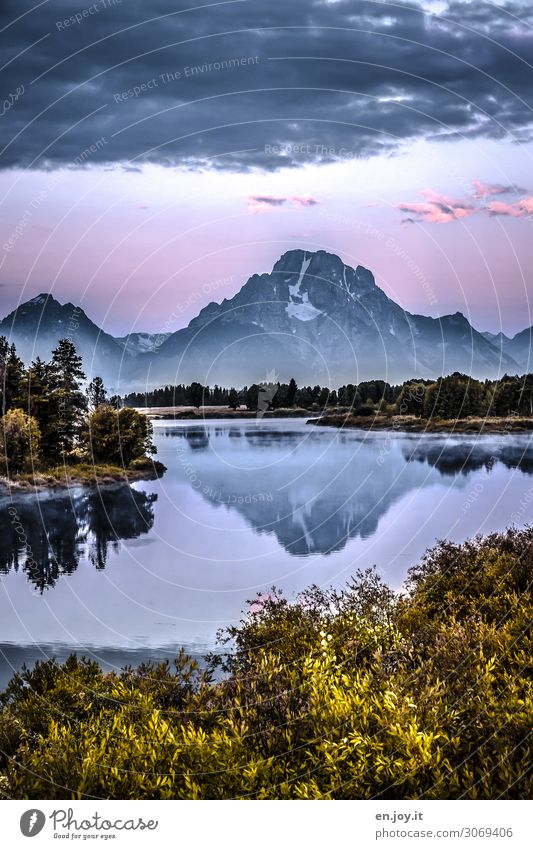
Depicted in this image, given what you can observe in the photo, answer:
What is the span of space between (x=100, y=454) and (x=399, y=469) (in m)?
7.97

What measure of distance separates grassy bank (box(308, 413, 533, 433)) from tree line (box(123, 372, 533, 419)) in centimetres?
19

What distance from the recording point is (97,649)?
12102mm

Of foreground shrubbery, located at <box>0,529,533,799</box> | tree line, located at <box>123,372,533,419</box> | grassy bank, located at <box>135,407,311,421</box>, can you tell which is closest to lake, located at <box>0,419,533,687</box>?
grassy bank, located at <box>135,407,311,421</box>

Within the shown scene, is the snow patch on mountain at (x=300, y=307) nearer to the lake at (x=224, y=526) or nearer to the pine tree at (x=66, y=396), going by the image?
the lake at (x=224, y=526)

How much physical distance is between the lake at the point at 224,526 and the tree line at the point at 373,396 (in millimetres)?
589

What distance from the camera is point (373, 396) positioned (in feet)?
55.4

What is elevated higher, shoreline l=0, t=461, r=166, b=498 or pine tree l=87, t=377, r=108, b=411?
pine tree l=87, t=377, r=108, b=411

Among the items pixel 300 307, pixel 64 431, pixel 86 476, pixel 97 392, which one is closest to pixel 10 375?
pixel 64 431

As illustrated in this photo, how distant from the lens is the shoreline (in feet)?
52.3

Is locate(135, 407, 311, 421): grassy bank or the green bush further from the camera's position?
locate(135, 407, 311, 421): grassy bank

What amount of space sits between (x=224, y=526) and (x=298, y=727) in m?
9.47

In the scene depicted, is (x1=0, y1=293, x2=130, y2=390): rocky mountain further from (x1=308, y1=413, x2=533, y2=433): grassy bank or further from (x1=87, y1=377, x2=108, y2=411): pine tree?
(x1=308, y1=413, x2=533, y2=433): grassy bank

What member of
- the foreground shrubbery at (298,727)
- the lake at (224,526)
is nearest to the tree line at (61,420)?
the lake at (224,526)

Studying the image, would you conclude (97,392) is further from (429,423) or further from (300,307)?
(429,423)
